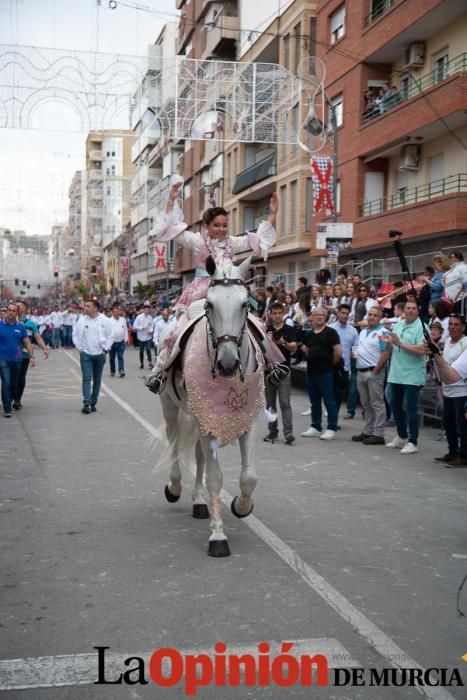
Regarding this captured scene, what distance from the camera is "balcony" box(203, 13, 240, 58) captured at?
4344cm

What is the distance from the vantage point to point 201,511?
277 inches

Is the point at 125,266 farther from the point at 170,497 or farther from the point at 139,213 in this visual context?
the point at 170,497

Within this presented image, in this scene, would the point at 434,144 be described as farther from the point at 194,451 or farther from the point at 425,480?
the point at 194,451

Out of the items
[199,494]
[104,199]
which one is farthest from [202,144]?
[104,199]

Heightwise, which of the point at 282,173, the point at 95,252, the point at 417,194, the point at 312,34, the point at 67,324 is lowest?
the point at 67,324

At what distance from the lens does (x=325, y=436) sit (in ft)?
38.6

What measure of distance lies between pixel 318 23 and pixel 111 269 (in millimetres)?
79978

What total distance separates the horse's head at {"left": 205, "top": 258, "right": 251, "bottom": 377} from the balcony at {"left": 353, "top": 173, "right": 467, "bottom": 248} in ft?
52.2

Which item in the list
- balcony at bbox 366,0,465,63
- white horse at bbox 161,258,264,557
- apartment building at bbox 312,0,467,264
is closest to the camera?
white horse at bbox 161,258,264,557

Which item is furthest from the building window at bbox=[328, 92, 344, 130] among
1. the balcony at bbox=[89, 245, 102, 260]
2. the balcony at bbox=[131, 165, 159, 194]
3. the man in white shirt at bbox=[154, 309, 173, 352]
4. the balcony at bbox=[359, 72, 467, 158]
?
the balcony at bbox=[89, 245, 102, 260]

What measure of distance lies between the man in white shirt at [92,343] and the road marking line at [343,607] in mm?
8467

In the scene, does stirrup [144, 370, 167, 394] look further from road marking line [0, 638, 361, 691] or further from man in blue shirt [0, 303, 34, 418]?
man in blue shirt [0, 303, 34, 418]

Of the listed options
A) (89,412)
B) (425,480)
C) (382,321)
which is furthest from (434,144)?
(425,480)

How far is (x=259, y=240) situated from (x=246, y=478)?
2.11 metres
